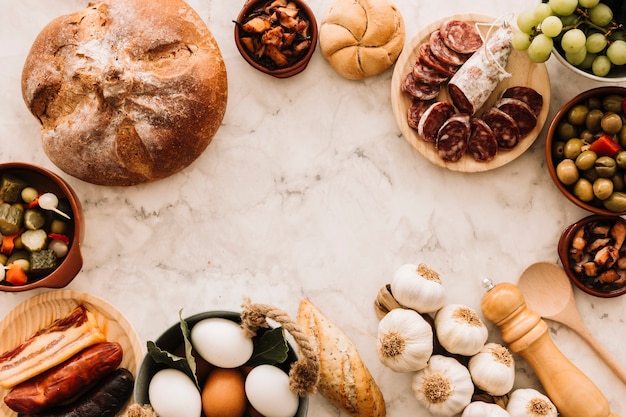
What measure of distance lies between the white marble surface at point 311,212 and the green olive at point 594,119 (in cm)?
14

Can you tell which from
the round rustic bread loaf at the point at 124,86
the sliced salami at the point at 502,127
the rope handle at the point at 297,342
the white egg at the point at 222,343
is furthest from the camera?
the sliced salami at the point at 502,127

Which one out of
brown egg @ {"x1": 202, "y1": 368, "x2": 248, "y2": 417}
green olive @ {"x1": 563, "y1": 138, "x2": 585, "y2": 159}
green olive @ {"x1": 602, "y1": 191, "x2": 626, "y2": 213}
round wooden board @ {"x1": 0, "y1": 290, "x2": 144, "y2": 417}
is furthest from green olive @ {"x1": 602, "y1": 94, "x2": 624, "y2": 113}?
round wooden board @ {"x1": 0, "y1": 290, "x2": 144, "y2": 417}

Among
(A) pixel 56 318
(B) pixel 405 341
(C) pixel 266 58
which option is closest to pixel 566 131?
(B) pixel 405 341

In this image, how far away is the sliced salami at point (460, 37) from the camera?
5.32 ft

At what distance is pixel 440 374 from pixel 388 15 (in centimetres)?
93

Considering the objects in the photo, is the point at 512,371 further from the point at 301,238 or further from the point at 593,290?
the point at 301,238

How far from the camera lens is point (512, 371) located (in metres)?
1.56

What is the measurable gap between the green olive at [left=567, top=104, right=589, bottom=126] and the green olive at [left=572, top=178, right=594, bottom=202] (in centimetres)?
15

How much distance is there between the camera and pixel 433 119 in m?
1.62

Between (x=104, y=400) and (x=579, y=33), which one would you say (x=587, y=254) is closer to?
Answer: (x=579, y=33)

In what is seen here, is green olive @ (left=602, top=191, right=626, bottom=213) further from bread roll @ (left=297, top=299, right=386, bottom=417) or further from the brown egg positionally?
the brown egg

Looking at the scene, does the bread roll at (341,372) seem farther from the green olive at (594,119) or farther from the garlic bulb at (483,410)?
the green olive at (594,119)

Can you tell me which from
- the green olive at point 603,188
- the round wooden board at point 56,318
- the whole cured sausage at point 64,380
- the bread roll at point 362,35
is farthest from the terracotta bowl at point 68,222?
the green olive at point 603,188

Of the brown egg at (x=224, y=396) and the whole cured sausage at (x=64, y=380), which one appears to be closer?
the brown egg at (x=224, y=396)
